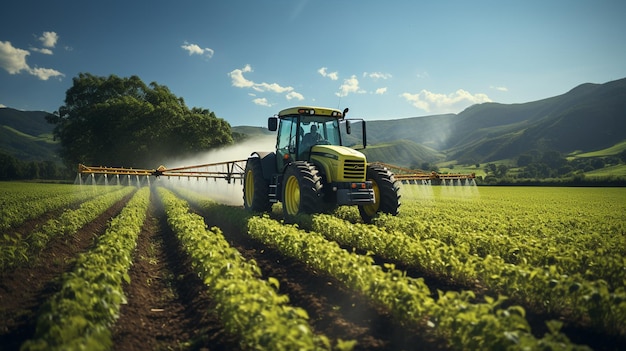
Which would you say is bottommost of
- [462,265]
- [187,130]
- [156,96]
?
[462,265]

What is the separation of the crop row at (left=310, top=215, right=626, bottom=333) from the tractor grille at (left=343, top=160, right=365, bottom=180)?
7.68ft

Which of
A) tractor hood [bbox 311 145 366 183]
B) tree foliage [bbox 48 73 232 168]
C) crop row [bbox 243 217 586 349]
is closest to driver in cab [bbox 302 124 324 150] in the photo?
tractor hood [bbox 311 145 366 183]

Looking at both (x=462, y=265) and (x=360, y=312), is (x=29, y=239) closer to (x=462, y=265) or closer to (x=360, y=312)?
(x=360, y=312)

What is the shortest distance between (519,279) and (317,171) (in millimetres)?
6063

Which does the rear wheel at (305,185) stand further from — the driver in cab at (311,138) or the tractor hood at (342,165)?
the driver in cab at (311,138)

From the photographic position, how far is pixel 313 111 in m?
11.5

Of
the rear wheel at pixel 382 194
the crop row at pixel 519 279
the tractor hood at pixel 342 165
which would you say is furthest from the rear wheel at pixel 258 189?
the crop row at pixel 519 279

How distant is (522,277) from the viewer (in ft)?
15.7

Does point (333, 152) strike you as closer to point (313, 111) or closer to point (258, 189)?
point (313, 111)

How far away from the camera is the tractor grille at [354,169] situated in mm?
10070

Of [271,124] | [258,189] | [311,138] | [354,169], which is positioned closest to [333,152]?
[354,169]

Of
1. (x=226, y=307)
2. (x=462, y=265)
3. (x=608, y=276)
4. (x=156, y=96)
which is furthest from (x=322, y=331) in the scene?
(x=156, y=96)

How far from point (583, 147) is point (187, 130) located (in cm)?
16617

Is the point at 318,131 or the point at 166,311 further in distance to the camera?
the point at 318,131
